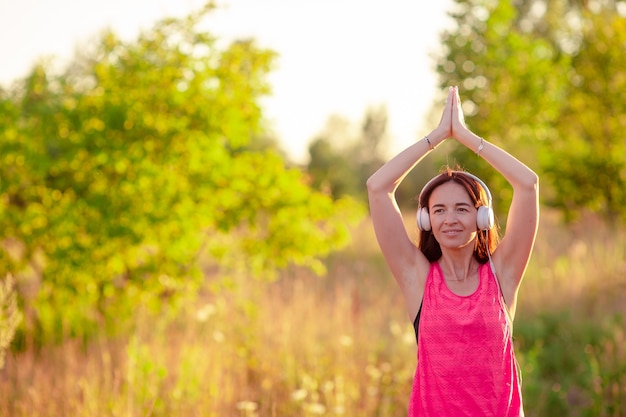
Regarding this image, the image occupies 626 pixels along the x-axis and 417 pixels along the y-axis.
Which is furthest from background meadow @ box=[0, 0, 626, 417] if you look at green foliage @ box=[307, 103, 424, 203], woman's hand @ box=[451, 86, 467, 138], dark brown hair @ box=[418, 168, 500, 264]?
green foliage @ box=[307, 103, 424, 203]

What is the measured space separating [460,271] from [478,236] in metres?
0.15

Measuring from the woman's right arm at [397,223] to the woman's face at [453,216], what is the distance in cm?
11

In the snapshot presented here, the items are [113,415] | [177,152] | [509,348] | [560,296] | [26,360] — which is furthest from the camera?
[560,296]

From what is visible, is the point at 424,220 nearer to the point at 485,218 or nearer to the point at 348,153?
the point at 485,218

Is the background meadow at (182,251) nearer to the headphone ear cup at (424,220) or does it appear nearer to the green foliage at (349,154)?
the headphone ear cup at (424,220)

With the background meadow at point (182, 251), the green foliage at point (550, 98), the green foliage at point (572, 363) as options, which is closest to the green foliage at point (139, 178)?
the background meadow at point (182, 251)

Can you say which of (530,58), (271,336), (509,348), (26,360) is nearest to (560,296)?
(271,336)

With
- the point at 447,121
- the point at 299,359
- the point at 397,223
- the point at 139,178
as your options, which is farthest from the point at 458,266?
the point at 139,178

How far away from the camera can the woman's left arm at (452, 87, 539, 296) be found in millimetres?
2504

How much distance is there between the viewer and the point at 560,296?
806 cm

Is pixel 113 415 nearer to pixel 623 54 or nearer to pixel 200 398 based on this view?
pixel 200 398

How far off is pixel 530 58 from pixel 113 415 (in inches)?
334

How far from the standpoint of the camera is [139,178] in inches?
238

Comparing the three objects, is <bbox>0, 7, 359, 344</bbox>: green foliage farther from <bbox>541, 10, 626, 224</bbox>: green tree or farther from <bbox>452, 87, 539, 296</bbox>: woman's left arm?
<bbox>541, 10, 626, 224</bbox>: green tree
